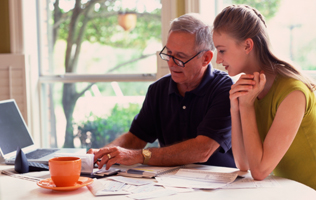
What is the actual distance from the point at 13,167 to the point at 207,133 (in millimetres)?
815

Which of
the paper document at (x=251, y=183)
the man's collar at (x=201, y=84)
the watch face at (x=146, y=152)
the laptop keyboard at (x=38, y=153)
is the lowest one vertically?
the laptop keyboard at (x=38, y=153)

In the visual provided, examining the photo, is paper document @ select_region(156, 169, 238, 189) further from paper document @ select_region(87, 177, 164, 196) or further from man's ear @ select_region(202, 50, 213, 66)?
man's ear @ select_region(202, 50, 213, 66)

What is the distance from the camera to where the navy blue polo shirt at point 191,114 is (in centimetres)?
163

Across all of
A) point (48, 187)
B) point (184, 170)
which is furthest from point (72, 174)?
point (184, 170)

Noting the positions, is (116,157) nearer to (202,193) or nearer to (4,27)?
(202,193)

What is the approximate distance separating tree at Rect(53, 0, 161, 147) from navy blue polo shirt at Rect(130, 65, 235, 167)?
1.01 meters

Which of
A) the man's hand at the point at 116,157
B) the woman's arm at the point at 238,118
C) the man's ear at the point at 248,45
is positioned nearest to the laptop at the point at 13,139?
the man's hand at the point at 116,157

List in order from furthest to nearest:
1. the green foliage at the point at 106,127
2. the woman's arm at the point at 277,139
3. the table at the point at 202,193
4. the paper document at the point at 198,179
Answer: the green foliage at the point at 106,127 < the woman's arm at the point at 277,139 < the paper document at the point at 198,179 < the table at the point at 202,193

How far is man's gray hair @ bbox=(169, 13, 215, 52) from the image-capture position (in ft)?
5.95

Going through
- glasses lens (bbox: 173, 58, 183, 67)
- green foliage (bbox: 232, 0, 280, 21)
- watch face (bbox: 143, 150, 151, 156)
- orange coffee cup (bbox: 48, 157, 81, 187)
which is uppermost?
green foliage (bbox: 232, 0, 280, 21)

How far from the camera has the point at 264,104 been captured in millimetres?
1497

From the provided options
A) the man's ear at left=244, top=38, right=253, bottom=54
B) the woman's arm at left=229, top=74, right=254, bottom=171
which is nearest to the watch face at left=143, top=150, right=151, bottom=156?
the woman's arm at left=229, top=74, right=254, bottom=171

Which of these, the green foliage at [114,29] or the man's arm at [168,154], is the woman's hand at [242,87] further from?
the green foliage at [114,29]

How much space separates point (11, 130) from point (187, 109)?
84 centimetres
